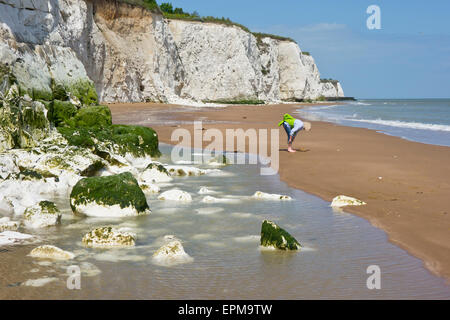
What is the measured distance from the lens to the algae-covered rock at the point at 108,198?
594 centimetres

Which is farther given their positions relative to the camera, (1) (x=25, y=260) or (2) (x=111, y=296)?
(1) (x=25, y=260)

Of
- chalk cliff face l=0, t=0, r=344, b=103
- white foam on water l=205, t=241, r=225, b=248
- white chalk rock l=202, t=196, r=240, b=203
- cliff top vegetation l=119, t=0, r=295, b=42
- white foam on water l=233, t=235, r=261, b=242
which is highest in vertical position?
cliff top vegetation l=119, t=0, r=295, b=42

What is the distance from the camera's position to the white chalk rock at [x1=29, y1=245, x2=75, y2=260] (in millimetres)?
4238

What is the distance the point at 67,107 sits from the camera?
40.3 feet

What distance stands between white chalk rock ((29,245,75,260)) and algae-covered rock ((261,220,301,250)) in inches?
73.1

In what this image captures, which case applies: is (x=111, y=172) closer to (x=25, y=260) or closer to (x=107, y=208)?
(x=107, y=208)

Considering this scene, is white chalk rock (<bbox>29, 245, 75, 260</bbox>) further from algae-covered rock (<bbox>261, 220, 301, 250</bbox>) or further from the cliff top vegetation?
the cliff top vegetation

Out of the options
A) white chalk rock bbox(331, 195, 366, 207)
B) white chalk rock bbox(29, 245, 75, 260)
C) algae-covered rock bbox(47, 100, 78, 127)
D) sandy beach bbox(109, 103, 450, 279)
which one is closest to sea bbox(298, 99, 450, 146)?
sandy beach bbox(109, 103, 450, 279)

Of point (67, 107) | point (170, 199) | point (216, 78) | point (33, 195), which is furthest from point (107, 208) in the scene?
point (216, 78)

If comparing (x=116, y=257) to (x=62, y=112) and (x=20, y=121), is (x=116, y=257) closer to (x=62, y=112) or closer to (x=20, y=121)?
(x=20, y=121)

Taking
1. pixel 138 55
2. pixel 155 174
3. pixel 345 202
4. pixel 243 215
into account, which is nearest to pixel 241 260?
pixel 243 215

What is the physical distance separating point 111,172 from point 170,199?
219 cm
